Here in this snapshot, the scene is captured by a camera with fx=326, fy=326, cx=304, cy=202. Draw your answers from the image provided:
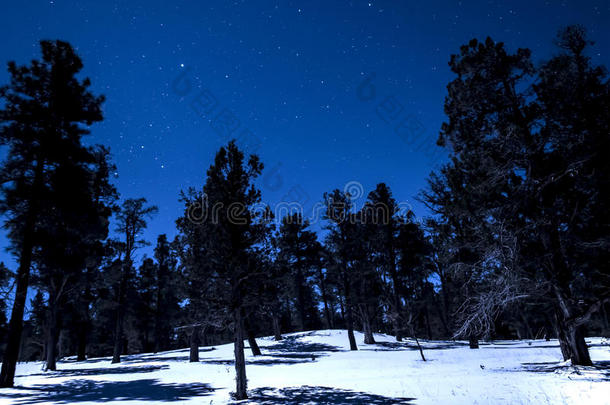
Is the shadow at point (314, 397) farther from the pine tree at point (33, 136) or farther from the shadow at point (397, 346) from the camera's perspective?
the shadow at point (397, 346)

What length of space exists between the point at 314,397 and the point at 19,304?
43.5 ft

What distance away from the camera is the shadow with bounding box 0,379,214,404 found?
1112 centimetres

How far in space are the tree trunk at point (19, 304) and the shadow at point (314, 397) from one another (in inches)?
403

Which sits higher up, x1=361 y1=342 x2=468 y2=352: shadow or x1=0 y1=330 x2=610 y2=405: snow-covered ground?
x1=0 y1=330 x2=610 y2=405: snow-covered ground

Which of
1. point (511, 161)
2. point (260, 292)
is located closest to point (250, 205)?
point (260, 292)

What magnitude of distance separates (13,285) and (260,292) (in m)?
11.3

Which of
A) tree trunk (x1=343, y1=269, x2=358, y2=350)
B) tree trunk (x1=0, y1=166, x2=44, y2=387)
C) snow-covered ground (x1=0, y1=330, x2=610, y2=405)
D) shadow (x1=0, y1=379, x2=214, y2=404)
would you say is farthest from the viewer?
tree trunk (x1=343, y1=269, x2=358, y2=350)

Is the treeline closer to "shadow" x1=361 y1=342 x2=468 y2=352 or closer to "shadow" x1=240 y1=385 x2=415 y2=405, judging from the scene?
"shadow" x1=240 y1=385 x2=415 y2=405

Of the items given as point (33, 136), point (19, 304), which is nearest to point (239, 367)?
point (19, 304)

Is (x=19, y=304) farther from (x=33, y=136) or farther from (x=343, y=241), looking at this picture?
(x=343, y=241)

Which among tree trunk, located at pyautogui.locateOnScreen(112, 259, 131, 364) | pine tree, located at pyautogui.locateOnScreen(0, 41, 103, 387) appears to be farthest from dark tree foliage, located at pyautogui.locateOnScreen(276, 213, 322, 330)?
pine tree, located at pyautogui.locateOnScreen(0, 41, 103, 387)


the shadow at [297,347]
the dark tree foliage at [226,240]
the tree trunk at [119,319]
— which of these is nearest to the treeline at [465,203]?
the dark tree foliage at [226,240]

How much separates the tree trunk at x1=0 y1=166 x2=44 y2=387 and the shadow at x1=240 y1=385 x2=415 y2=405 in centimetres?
1022

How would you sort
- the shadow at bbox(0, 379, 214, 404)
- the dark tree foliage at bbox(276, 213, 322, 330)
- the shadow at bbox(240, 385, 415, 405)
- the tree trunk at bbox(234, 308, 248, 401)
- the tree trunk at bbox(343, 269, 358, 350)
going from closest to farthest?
1. the shadow at bbox(240, 385, 415, 405)
2. the tree trunk at bbox(234, 308, 248, 401)
3. the shadow at bbox(0, 379, 214, 404)
4. the tree trunk at bbox(343, 269, 358, 350)
5. the dark tree foliage at bbox(276, 213, 322, 330)
